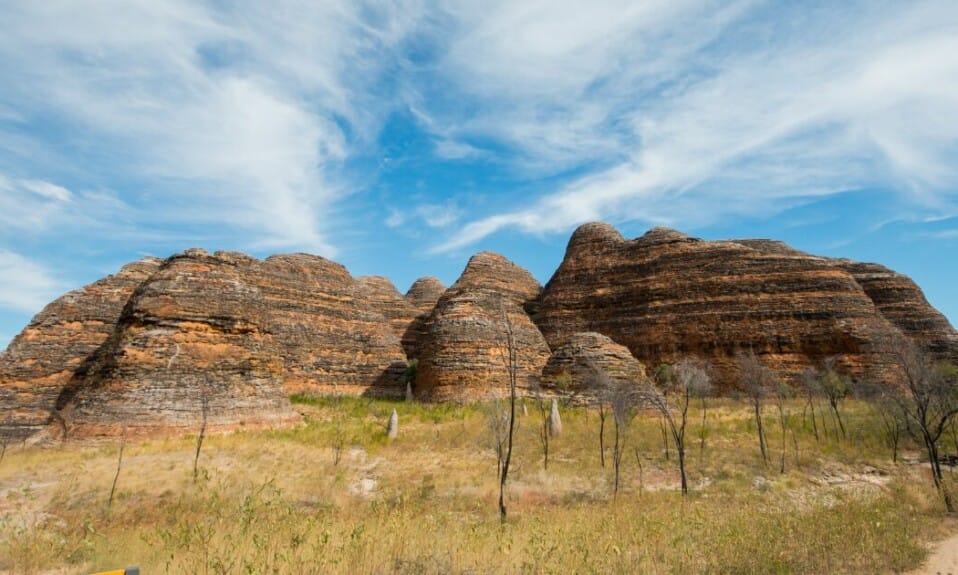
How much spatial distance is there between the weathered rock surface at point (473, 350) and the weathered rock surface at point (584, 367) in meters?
1.98

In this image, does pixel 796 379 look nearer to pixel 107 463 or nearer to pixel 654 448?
pixel 654 448

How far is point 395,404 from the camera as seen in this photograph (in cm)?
3156

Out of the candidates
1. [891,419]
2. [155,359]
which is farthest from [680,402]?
[155,359]

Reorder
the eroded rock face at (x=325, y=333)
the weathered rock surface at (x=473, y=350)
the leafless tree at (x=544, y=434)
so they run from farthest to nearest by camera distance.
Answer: the eroded rock face at (x=325, y=333) → the weathered rock surface at (x=473, y=350) → the leafless tree at (x=544, y=434)

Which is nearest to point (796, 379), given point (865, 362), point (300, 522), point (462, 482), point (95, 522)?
point (865, 362)

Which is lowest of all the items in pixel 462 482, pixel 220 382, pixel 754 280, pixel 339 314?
pixel 462 482

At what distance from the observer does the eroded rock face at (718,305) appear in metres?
35.2

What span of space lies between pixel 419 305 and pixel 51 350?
115ft

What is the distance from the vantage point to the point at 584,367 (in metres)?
29.5

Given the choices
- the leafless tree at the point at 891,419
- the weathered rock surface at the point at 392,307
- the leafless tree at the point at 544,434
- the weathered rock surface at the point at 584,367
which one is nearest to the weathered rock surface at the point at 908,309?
the leafless tree at the point at 891,419

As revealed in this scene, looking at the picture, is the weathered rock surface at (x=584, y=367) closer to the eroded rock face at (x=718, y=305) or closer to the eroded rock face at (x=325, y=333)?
the eroded rock face at (x=718, y=305)

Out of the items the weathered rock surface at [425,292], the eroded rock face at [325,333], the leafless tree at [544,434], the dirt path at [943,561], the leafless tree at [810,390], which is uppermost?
the weathered rock surface at [425,292]

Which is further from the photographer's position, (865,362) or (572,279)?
(572,279)

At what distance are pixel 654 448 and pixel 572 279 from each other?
97.7 ft
